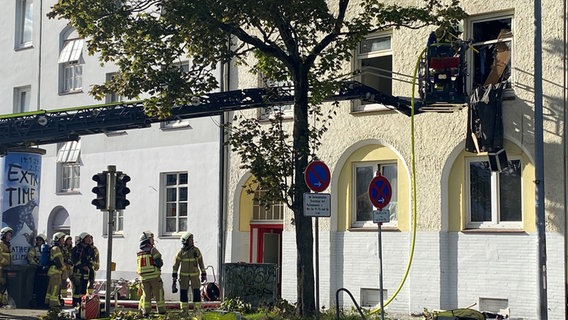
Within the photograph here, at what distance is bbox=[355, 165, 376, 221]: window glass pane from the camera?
23750mm

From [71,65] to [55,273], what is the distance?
10834 millimetres

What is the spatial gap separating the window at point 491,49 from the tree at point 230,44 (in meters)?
2.81

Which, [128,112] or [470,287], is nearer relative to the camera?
[470,287]

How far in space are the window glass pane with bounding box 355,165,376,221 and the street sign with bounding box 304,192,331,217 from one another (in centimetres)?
696

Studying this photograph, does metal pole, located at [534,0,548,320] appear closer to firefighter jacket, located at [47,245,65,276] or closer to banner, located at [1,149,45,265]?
firefighter jacket, located at [47,245,65,276]

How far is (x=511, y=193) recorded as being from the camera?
68.5ft

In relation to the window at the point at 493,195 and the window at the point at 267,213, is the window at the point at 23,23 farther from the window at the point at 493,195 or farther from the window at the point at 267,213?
the window at the point at 493,195

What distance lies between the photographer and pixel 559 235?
64.8ft

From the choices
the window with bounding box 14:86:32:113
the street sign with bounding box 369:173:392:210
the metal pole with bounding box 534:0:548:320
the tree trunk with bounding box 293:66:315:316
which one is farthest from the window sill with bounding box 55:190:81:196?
the metal pole with bounding box 534:0:548:320

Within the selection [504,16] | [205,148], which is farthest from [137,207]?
[504,16]

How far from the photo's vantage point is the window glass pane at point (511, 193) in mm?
20750

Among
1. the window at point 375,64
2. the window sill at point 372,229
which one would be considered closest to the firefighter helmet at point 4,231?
the window sill at point 372,229

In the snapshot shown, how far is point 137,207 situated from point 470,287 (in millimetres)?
12420

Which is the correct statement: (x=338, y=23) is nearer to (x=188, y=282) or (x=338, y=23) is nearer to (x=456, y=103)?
(x=456, y=103)
